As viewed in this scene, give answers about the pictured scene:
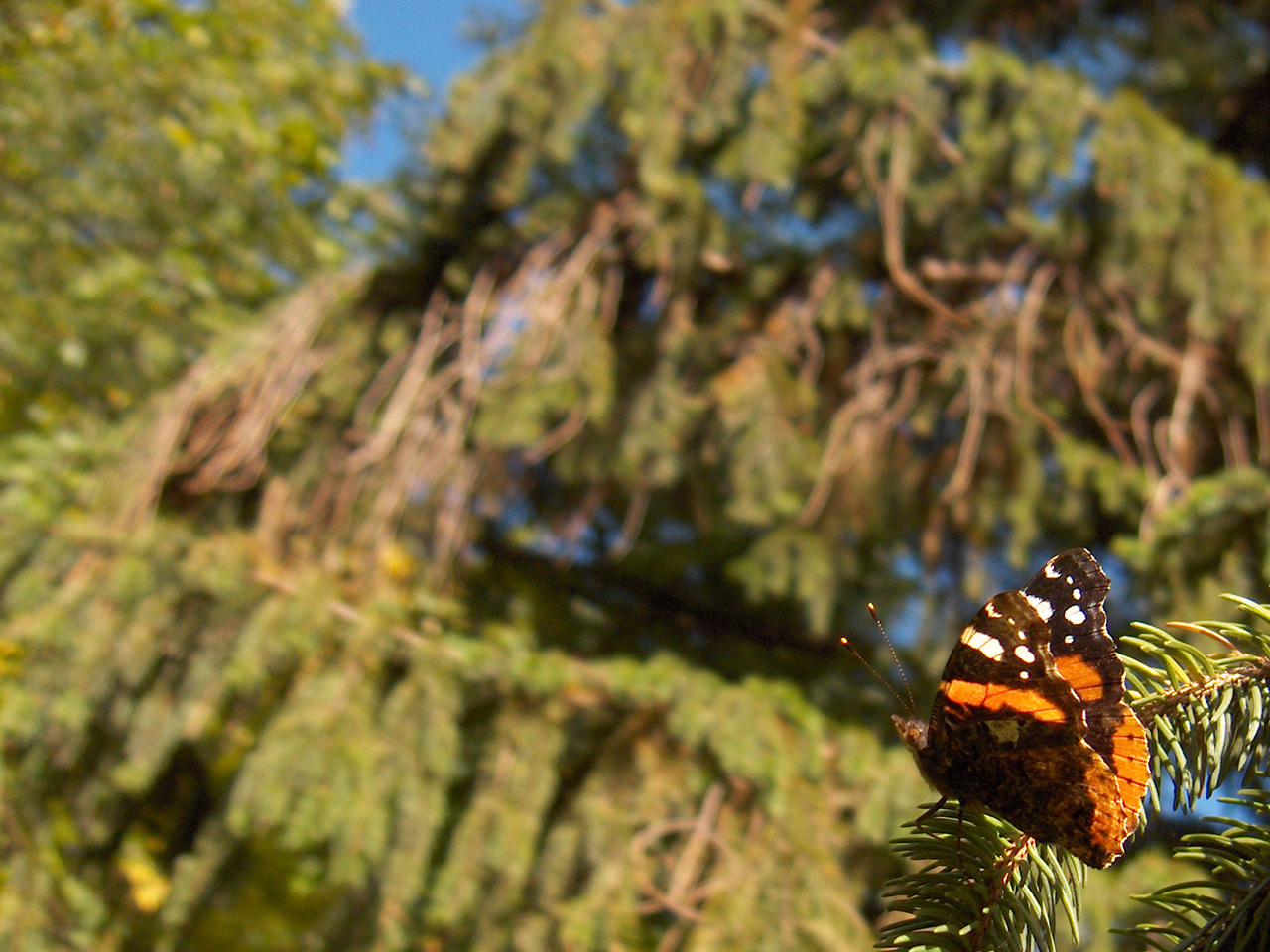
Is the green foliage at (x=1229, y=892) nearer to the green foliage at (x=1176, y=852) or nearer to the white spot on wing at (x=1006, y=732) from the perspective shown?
the green foliage at (x=1176, y=852)

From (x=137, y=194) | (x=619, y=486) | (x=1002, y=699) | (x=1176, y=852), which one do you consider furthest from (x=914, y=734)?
(x=137, y=194)

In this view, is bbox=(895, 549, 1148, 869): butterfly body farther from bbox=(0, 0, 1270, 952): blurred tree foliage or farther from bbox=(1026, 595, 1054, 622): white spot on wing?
bbox=(0, 0, 1270, 952): blurred tree foliage

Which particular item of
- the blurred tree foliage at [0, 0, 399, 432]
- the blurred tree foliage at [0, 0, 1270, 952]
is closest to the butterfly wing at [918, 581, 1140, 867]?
the blurred tree foliage at [0, 0, 1270, 952]

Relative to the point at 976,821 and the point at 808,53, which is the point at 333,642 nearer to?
the point at 976,821

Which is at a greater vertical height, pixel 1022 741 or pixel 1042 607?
pixel 1042 607

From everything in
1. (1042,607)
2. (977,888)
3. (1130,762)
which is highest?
(1042,607)

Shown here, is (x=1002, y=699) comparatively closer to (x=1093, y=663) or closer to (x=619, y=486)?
(x=1093, y=663)

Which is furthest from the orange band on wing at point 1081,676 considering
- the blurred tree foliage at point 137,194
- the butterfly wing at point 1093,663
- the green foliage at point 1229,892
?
the blurred tree foliage at point 137,194
